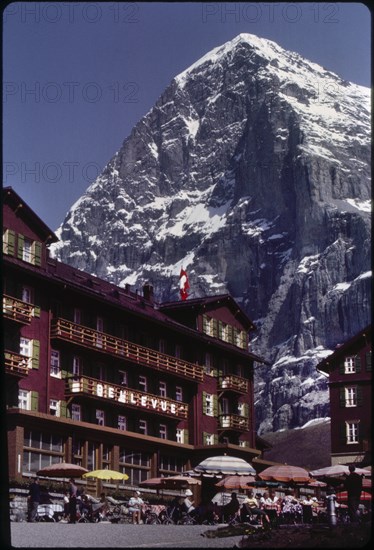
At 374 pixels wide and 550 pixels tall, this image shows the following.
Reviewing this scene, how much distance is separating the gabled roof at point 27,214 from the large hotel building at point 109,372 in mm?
61

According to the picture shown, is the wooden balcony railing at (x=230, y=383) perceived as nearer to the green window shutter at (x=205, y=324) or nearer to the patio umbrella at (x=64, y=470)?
the green window shutter at (x=205, y=324)

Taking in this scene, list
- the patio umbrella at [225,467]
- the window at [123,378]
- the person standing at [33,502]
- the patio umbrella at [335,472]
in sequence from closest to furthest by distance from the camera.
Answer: the person standing at [33,502] < the patio umbrella at [225,467] < the patio umbrella at [335,472] < the window at [123,378]

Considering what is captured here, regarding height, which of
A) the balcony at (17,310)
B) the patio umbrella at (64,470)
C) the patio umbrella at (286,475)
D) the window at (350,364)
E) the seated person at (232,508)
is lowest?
the seated person at (232,508)

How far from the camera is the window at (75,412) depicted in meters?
61.3

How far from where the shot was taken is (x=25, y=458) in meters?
53.6

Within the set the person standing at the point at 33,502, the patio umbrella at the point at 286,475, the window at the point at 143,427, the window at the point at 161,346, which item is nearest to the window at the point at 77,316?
the window at the point at 143,427

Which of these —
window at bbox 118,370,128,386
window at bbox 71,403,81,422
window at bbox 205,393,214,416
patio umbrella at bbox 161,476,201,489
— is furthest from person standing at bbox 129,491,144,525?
window at bbox 205,393,214,416

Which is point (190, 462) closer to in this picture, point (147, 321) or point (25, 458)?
point (147, 321)

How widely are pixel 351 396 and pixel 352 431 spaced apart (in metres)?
3.11

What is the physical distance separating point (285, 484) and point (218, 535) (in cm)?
1939

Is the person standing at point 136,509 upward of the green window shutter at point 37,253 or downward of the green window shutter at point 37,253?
downward

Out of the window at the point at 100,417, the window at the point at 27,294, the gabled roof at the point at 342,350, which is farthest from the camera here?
the gabled roof at the point at 342,350

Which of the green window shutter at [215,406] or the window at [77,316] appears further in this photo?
the green window shutter at [215,406]

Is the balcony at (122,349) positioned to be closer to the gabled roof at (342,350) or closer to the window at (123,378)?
the window at (123,378)
